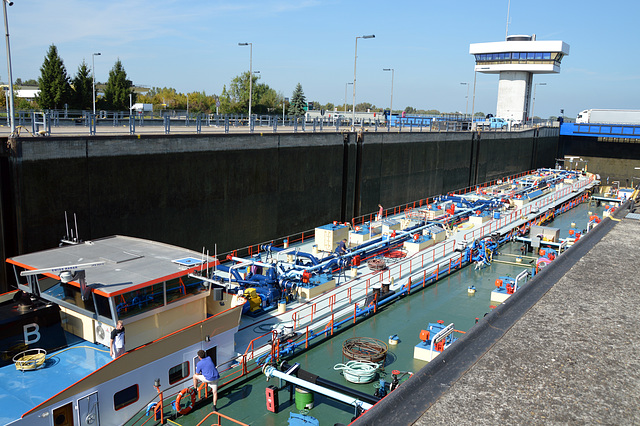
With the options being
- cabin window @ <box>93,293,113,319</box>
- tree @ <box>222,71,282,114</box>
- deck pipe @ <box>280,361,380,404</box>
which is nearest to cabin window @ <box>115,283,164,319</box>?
cabin window @ <box>93,293,113,319</box>

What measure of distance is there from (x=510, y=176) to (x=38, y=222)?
5288 centimetres

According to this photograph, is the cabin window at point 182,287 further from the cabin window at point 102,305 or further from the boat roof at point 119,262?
the cabin window at point 102,305

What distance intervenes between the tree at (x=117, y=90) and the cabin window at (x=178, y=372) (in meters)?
39.9

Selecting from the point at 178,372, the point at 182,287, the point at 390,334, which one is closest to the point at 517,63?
the point at 390,334

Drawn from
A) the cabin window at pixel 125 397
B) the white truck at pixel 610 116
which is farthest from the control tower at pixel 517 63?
the cabin window at pixel 125 397

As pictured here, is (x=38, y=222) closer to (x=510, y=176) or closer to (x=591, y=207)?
(x=591, y=207)

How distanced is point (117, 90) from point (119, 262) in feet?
127

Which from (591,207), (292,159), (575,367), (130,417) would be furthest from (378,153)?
(575,367)

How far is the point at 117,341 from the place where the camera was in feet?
34.4

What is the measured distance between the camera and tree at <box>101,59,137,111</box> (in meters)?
46.1

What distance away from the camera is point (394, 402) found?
5680mm

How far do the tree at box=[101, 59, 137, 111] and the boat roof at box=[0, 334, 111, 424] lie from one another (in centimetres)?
3941

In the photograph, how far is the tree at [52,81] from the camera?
38681 mm

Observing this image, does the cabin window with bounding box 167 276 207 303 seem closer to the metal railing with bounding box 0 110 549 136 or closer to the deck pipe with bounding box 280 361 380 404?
the deck pipe with bounding box 280 361 380 404
